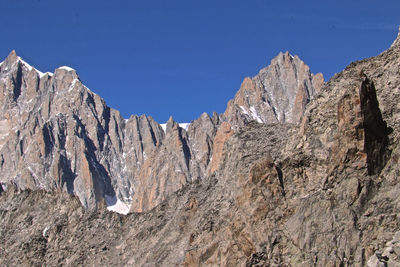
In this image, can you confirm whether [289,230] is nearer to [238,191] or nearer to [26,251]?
[238,191]

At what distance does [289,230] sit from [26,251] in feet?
123

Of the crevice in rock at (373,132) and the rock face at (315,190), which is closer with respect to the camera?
the rock face at (315,190)

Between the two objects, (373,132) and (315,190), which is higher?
(373,132)

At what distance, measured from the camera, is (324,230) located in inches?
1153

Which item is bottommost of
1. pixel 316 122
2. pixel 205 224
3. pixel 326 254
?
pixel 326 254

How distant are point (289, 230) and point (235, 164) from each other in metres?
11.1

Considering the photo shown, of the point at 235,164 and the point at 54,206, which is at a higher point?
the point at 54,206

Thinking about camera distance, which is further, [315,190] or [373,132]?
[315,190]

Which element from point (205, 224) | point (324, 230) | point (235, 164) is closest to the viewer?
point (324, 230)

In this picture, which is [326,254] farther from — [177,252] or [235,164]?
[177,252]

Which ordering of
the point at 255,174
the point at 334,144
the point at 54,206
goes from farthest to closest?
the point at 54,206, the point at 255,174, the point at 334,144

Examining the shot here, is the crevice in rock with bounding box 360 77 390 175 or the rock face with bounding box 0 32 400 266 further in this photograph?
the crevice in rock with bounding box 360 77 390 175

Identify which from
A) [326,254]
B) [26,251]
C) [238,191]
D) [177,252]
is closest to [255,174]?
[238,191]

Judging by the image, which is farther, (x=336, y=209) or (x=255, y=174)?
(x=255, y=174)
